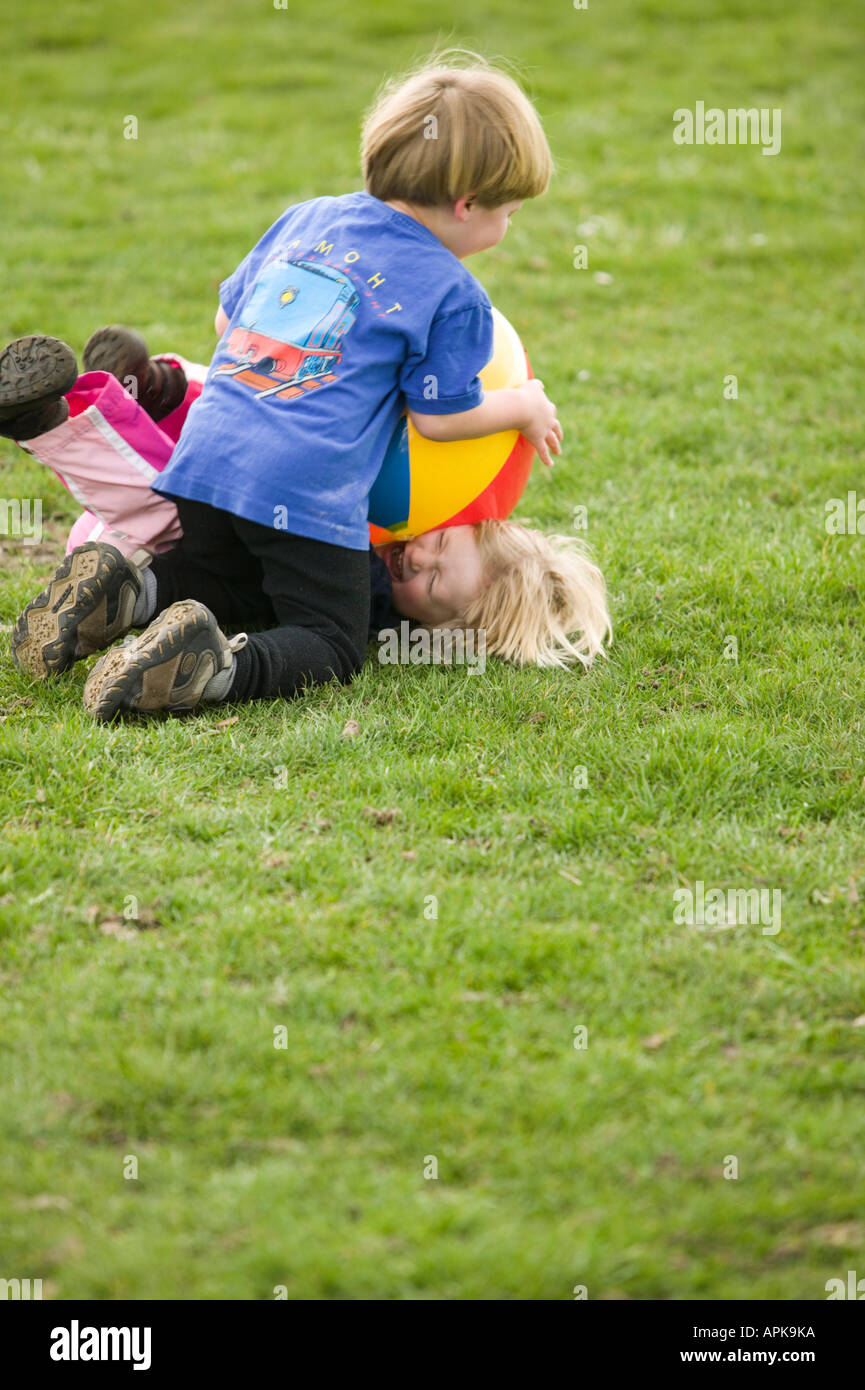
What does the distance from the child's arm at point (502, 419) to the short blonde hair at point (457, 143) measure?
2.12 feet

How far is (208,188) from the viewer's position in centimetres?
996

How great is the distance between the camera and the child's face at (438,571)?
477 cm

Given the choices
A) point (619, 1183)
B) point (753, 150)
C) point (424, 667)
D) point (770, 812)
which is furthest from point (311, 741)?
point (753, 150)

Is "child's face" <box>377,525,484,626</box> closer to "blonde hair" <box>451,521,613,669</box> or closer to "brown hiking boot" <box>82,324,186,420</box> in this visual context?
"blonde hair" <box>451,521,613,669</box>

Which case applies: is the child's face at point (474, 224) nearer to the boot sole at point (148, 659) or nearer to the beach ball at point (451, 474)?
the beach ball at point (451, 474)

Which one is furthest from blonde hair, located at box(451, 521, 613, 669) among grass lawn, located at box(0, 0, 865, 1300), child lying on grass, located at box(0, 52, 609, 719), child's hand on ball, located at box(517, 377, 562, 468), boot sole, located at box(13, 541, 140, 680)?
boot sole, located at box(13, 541, 140, 680)

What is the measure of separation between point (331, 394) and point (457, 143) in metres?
0.91

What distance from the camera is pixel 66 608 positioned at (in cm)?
427

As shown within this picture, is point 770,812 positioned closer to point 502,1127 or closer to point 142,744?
point 502,1127

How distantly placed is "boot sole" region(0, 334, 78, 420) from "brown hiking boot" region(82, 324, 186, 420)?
2.53 ft

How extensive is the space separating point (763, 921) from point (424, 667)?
1.75 m

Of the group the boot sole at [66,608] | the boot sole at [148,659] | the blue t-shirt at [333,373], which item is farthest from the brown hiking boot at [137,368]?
the boot sole at [148,659]

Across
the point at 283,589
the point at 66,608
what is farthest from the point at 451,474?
the point at 66,608

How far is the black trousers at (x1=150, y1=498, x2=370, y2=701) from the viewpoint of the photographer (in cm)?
434
